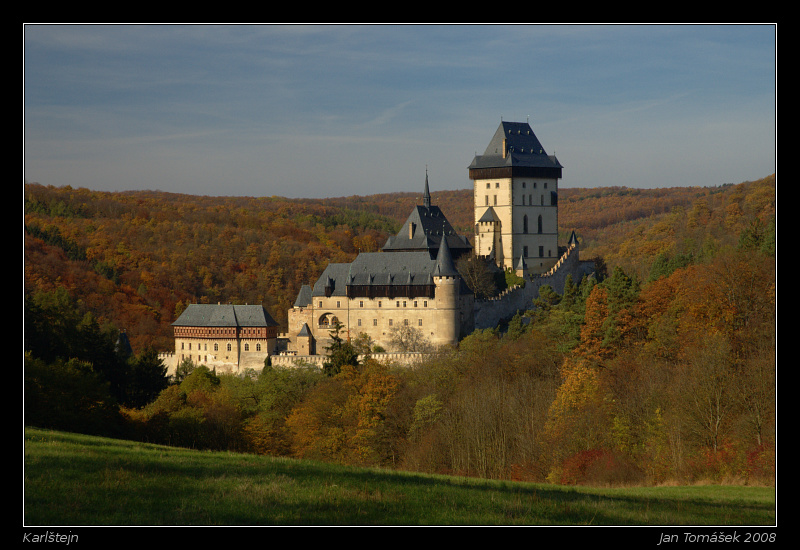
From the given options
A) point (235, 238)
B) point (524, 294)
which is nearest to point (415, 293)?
point (524, 294)

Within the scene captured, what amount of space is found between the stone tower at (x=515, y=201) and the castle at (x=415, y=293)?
7 cm

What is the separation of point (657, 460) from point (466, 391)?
46.0ft

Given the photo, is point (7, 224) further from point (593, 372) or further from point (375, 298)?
point (375, 298)


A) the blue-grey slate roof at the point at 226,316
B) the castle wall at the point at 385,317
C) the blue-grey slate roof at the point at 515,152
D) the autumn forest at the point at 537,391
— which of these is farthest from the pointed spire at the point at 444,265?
the blue-grey slate roof at the point at 515,152

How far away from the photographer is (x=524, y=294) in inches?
2397

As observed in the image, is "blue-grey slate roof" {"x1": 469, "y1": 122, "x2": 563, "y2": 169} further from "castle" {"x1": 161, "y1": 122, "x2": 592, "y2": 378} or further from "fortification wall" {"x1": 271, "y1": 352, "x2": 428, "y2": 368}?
"fortification wall" {"x1": 271, "y1": 352, "x2": 428, "y2": 368}

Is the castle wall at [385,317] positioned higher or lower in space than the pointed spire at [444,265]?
lower

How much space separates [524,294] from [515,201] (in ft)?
26.6

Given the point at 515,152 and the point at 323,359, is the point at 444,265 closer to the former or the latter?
the point at 323,359

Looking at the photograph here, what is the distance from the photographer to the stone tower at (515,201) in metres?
65.7

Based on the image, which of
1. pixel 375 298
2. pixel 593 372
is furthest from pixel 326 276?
pixel 593 372

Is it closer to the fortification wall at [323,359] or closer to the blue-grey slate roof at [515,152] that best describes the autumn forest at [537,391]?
the fortification wall at [323,359]

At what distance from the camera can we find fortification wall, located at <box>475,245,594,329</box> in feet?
192

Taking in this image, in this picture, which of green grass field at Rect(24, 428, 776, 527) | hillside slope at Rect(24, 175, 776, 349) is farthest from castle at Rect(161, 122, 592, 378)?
green grass field at Rect(24, 428, 776, 527)
